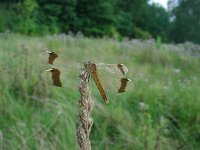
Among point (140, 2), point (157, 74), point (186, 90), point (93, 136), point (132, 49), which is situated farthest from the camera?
Result: point (140, 2)

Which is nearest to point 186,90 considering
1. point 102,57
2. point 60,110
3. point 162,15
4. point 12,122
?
point 60,110

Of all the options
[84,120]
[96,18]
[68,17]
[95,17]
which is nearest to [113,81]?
[84,120]

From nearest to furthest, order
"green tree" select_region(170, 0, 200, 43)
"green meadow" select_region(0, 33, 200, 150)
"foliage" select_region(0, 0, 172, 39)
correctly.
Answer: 1. "green meadow" select_region(0, 33, 200, 150)
2. "foliage" select_region(0, 0, 172, 39)
3. "green tree" select_region(170, 0, 200, 43)

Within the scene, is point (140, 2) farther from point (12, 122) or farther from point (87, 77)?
point (87, 77)

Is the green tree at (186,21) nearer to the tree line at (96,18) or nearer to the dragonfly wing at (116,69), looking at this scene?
the tree line at (96,18)

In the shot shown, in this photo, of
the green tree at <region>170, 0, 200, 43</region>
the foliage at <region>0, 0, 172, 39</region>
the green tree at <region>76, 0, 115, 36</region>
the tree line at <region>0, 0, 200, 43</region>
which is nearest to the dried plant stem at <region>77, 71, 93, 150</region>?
the foliage at <region>0, 0, 172, 39</region>

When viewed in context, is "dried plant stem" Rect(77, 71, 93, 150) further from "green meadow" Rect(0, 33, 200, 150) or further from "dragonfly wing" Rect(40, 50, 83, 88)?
"green meadow" Rect(0, 33, 200, 150)

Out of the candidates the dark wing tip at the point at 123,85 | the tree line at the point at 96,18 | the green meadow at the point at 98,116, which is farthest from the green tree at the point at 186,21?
the dark wing tip at the point at 123,85
